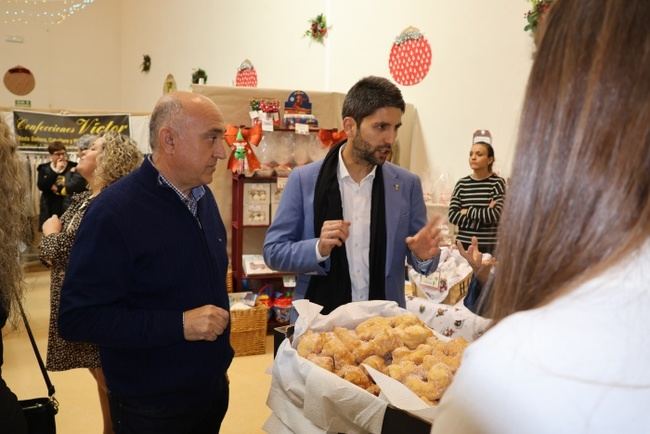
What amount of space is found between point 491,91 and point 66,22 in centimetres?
1035

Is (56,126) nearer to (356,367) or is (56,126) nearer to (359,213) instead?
(359,213)

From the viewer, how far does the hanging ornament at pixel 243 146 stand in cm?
477

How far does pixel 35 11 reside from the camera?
7855mm

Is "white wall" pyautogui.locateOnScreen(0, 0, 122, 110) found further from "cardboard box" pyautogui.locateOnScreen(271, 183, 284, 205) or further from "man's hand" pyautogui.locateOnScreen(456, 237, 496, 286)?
"man's hand" pyautogui.locateOnScreen(456, 237, 496, 286)

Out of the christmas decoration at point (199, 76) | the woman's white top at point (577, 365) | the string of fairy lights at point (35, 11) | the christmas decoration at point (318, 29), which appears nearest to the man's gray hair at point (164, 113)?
the woman's white top at point (577, 365)

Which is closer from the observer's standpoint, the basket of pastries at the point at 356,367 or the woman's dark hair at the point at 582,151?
the woman's dark hair at the point at 582,151

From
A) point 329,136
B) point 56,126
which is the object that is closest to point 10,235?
point 329,136

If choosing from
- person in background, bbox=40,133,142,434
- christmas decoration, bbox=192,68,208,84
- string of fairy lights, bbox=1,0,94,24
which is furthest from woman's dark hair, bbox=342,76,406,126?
christmas decoration, bbox=192,68,208,84

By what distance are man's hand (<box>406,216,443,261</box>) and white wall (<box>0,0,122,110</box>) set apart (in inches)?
442

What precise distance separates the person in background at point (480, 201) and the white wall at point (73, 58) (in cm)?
999

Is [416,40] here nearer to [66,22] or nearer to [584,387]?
[584,387]

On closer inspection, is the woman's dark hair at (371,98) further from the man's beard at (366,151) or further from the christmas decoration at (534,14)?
the christmas decoration at (534,14)

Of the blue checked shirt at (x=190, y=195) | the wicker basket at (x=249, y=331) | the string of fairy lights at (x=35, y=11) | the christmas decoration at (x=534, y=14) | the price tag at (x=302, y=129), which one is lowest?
the wicker basket at (x=249, y=331)

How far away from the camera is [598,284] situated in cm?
53
